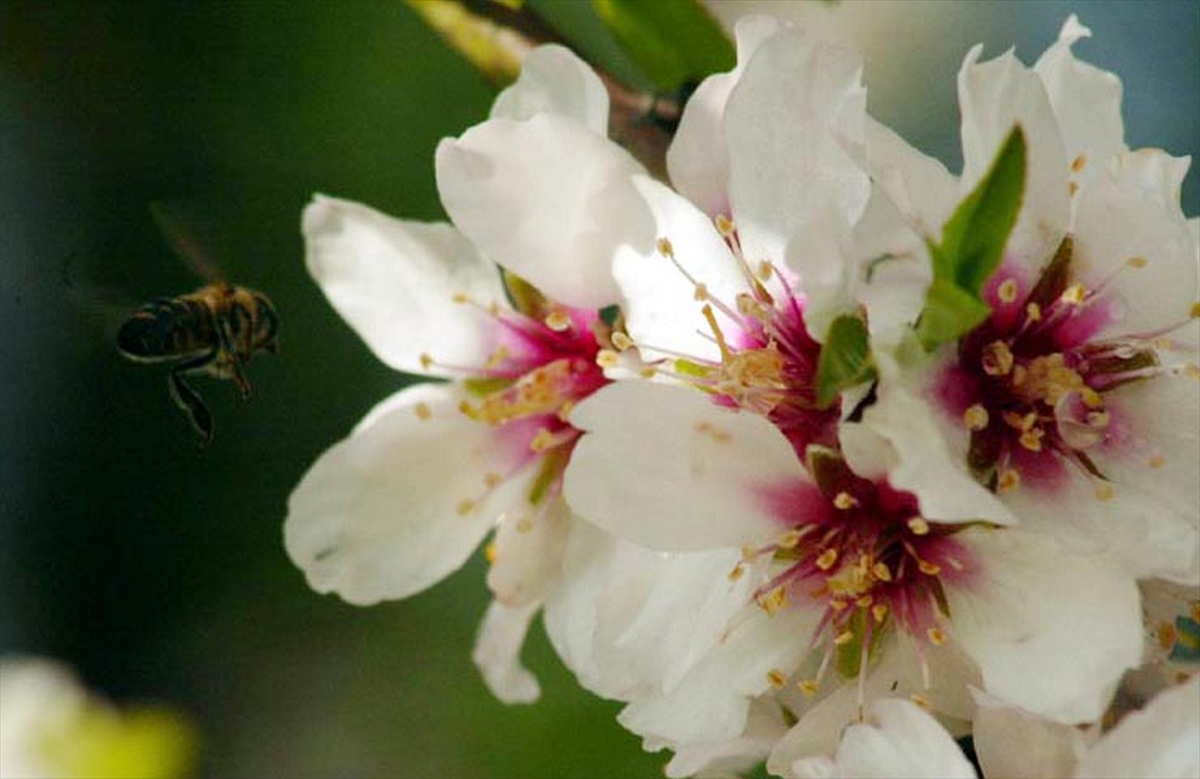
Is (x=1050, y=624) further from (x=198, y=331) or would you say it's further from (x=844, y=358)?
(x=198, y=331)

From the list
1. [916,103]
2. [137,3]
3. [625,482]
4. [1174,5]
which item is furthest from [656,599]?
[137,3]

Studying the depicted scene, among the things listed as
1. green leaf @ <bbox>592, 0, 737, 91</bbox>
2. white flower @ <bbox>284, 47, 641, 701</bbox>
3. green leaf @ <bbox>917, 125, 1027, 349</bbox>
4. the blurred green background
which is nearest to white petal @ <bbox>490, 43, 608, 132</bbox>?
white flower @ <bbox>284, 47, 641, 701</bbox>

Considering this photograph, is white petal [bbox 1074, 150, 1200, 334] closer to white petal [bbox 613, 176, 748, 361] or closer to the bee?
white petal [bbox 613, 176, 748, 361]

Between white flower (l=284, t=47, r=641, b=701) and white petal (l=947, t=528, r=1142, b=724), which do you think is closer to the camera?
white petal (l=947, t=528, r=1142, b=724)

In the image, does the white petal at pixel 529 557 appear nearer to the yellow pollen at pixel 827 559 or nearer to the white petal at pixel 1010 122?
the yellow pollen at pixel 827 559

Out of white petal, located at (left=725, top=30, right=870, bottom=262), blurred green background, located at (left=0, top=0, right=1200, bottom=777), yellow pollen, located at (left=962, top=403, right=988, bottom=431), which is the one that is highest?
white petal, located at (left=725, top=30, right=870, bottom=262)

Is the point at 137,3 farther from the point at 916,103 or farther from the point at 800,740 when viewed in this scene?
the point at 800,740

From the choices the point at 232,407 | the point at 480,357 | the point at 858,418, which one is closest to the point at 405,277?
the point at 480,357
